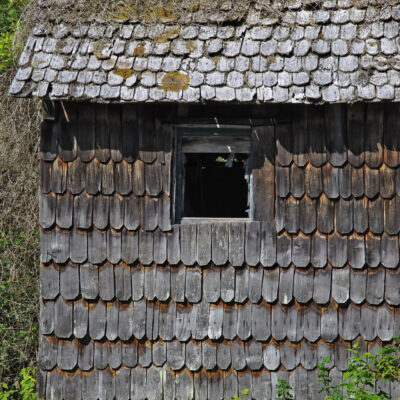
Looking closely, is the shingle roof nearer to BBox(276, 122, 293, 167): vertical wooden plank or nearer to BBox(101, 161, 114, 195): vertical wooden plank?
BBox(276, 122, 293, 167): vertical wooden plank

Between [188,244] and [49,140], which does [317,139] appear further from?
[49,140]

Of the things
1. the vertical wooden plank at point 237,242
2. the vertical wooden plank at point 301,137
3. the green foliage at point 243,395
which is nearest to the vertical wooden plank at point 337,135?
the vertical wooden plank at point 301,137

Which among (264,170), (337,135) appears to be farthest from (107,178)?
(337,135)

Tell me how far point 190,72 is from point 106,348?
2.90 metres

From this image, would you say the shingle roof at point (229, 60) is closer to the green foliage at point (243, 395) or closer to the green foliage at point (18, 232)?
the green foliage at point (243, 395)

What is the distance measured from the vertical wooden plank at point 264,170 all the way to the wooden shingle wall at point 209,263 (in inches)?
0.9

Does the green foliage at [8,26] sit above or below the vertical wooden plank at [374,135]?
above

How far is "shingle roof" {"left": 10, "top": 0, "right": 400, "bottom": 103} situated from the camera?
5.47 meters

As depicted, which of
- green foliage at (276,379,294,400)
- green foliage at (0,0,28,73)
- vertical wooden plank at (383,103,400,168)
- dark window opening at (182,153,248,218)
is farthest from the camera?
green foliage at (0,0,28,73)

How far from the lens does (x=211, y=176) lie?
30.2ft

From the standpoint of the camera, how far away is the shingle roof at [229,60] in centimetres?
547

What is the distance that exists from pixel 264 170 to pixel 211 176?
3.35 m

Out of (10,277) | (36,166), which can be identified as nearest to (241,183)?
(36,166)

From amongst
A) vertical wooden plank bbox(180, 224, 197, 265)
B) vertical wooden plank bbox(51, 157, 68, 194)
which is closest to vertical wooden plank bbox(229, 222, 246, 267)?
vertical wooden plank bbox(180, 224, 197, 265)
